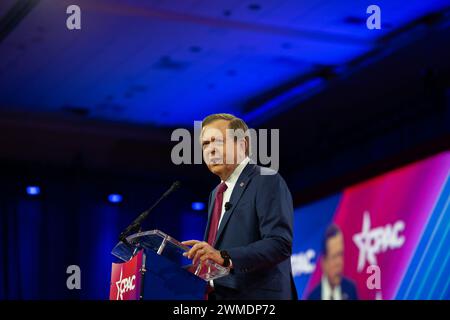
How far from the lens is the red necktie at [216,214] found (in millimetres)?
2602

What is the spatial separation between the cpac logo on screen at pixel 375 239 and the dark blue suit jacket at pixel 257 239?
343 centimetres

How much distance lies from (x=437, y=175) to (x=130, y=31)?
7.80 feet

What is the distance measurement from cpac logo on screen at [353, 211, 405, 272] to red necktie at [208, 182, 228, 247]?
3357 mm

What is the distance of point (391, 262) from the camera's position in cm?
579

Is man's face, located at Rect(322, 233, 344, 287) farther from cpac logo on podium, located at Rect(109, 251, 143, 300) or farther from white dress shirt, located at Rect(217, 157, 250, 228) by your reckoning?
cpac logo on podium, located at Rect(109, 251, 143, 300)

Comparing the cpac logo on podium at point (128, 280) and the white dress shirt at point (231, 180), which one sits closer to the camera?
the cpac logo on podium at point (128, 280)

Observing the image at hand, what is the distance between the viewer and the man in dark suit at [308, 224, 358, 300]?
243 inches

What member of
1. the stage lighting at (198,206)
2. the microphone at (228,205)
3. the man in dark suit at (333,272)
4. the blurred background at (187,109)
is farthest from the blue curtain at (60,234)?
the microphone at (228,205)

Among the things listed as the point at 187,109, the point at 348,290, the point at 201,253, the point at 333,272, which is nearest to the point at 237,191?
the point at 201,253

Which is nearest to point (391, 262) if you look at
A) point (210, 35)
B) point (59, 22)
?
point (210, 35)

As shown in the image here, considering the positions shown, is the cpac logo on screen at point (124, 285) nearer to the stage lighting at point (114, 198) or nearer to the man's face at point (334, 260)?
the man's face at point (334, 260)

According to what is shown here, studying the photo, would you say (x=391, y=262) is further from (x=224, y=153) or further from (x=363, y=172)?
(x=224, y=153)

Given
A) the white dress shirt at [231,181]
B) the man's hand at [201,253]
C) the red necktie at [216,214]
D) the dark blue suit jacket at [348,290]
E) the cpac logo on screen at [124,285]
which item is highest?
the dark blue suit jacket at [348,290]

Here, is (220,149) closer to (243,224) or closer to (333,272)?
(243,224)
